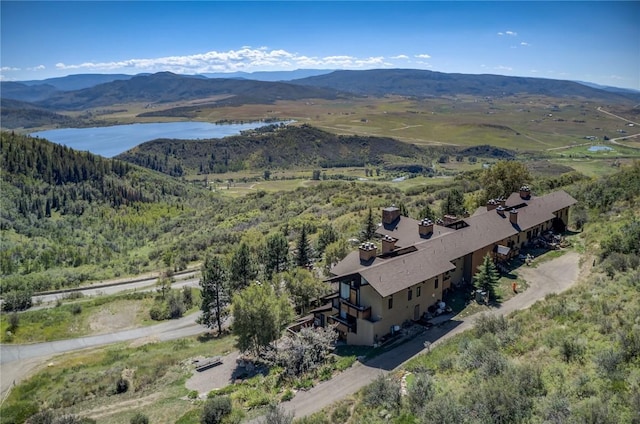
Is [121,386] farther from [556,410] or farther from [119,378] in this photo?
[556,410]

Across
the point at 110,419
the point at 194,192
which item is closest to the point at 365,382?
the point at 110,419

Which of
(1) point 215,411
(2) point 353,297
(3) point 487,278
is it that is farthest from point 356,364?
(3) point 487,278

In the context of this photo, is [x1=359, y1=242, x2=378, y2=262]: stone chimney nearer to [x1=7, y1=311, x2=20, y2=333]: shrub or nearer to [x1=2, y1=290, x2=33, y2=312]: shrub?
[x1=7, y1=311, x2=20, y2=333]: shrub

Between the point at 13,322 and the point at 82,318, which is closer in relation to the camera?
the point at 13,322

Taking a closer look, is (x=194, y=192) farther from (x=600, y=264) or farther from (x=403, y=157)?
(x=600, y=264)

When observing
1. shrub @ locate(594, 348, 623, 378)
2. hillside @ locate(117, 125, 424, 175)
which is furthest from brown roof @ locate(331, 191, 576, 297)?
hillside @ locate(117, 125, 424, 175)

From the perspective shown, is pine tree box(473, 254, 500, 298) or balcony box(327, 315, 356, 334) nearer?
balcony box(327, 315, 356, 334)

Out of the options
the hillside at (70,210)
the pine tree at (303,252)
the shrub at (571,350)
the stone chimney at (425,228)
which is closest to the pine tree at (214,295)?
the pine tree at (303,252)

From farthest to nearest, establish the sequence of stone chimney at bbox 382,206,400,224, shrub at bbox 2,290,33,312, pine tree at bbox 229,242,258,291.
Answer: shrub at bbox 2,290,33,312, pine tree at bbox 229,242,258,291, stone chimney at bbox 382,206,400,224
